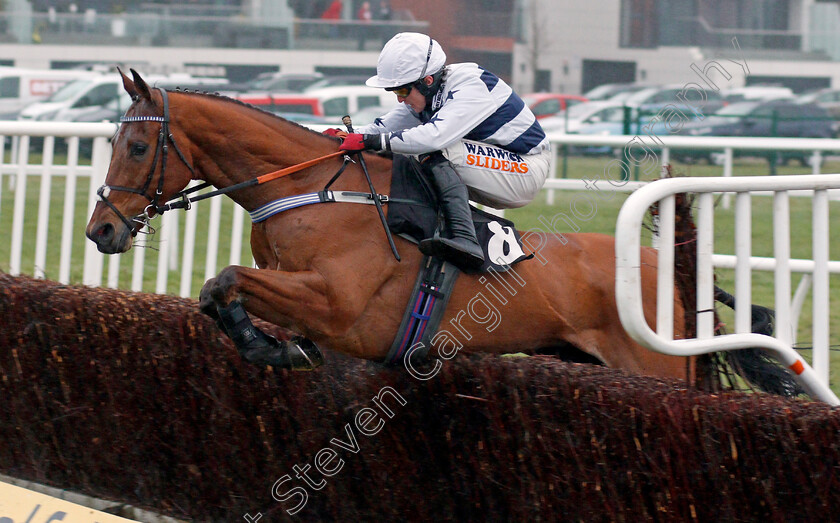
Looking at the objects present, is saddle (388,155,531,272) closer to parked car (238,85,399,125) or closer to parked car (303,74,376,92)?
parked car (238,85,399,125)

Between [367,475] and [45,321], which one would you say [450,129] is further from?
[45,321]

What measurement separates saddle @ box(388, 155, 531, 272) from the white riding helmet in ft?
1.01

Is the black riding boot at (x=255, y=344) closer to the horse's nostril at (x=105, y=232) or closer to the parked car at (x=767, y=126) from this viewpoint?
the horse's nostril at (x=105, y=232)

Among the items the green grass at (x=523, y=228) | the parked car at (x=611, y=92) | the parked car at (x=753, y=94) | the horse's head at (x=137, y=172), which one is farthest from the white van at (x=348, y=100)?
the horse's head at (x=137, y=172)

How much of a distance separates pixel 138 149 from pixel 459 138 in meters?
1.13

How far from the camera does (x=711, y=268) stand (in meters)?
3.14

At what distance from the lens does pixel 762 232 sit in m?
10.1

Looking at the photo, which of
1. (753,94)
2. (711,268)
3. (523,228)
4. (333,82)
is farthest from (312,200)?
(753,94)

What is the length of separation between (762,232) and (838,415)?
772cm

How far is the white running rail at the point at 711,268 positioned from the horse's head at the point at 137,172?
1575 mm

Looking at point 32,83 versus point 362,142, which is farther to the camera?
point 32,83

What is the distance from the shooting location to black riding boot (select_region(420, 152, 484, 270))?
3.62 m

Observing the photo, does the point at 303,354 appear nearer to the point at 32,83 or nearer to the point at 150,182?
the point at 150,182

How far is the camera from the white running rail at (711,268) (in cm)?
296
